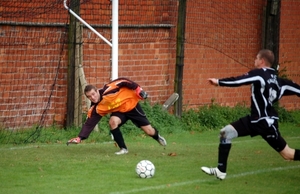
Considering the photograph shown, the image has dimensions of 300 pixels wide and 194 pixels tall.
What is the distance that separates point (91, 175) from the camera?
428 inches

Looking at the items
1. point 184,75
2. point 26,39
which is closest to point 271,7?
point 184,75

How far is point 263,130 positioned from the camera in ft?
34.4

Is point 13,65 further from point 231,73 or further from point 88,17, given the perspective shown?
point 231,73

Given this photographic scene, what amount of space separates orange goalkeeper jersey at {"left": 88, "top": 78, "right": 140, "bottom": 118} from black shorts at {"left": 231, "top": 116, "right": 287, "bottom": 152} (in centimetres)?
281

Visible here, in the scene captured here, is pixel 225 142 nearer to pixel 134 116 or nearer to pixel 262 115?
pixel 262 115

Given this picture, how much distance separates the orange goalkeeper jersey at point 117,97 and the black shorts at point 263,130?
281cm

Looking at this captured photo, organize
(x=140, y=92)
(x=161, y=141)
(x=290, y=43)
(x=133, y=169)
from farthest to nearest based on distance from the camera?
1. (x=290, y=43)
2. (x=161, y=141)
3. (x=140, y=92)
4. (x=133, y=169)

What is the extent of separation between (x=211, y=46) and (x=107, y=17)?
3.29m

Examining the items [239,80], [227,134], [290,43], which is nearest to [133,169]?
[227,134]

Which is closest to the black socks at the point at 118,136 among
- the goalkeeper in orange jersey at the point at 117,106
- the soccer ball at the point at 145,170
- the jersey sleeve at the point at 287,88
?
the goalkeeper in orange jersey at the point at 117,106

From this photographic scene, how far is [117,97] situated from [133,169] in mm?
1907

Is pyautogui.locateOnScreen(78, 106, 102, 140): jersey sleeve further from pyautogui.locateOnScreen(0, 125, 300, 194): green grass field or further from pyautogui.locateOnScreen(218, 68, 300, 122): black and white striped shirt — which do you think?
pyautogui.locateOnScreen(218, 68, 300, 122): black and white striped shirt

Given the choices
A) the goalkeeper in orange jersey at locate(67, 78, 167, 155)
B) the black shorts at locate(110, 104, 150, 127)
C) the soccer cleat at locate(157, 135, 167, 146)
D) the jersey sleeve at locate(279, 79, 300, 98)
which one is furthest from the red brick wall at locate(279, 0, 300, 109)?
the jersey sleeve at locate(279, 79, 300, 98)

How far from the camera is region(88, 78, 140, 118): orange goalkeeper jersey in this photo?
12930 millimetres
